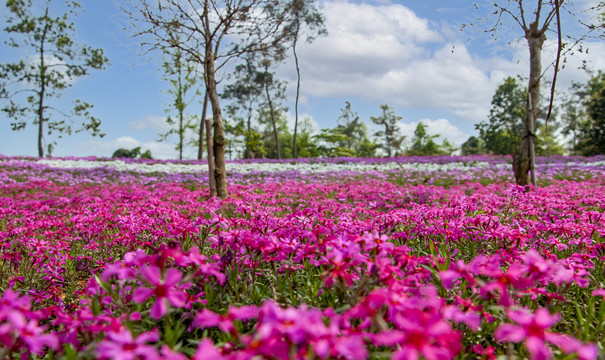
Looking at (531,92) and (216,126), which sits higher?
(531,92)

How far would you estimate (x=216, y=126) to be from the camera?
26.6 ft

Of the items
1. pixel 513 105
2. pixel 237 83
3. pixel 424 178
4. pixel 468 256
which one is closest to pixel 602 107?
pixel 513 105

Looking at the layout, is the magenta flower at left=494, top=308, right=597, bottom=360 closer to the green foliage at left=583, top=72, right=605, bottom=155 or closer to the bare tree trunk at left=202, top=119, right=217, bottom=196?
the bare tree trunk at left=202, top=119, right=217, bottom=196

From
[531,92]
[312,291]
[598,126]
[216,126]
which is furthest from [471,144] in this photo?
[312,291]

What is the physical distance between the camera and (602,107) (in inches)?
1251

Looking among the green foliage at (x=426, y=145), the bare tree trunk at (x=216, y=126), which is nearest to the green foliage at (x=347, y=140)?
the green foliage at (x=426, y=145)

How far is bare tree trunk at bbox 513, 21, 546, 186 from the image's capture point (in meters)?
7.90

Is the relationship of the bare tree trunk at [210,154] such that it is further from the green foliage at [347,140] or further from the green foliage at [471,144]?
the green foliage at [471,144]

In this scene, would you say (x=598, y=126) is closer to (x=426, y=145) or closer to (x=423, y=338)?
(x=426, y=145)

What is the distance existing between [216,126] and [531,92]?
703cm

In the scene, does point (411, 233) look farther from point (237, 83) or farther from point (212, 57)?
point (237, 83)

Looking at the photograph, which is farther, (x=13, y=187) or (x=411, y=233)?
(x=13, y=187)

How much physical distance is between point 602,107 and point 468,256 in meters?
38.3

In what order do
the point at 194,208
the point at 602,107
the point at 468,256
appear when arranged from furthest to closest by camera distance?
the point at 602,107 → the point at 194,208 → the point at 468,256
